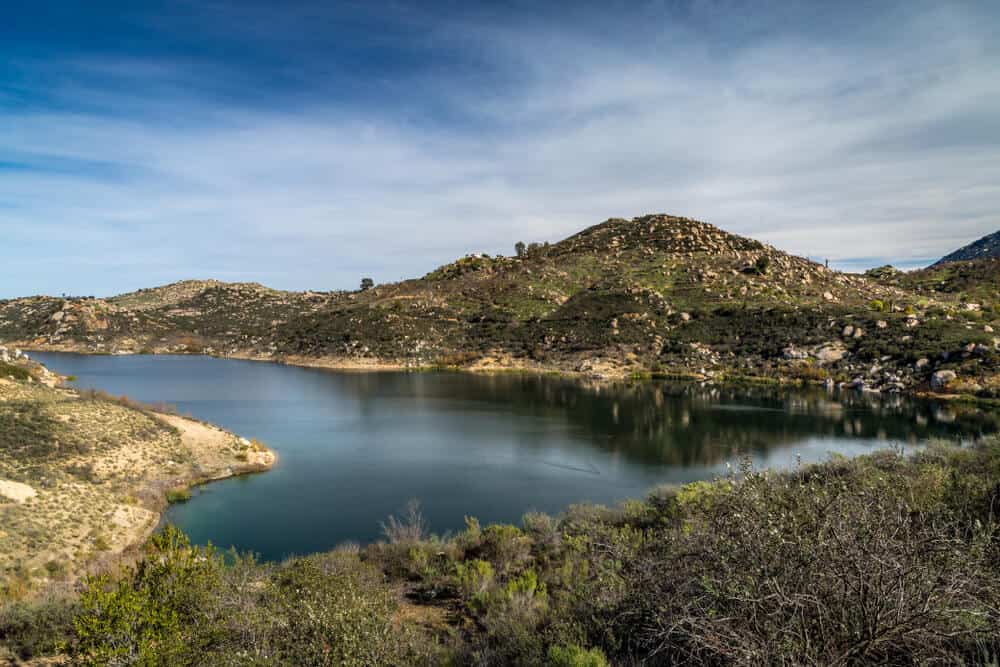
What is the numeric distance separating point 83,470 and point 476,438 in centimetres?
2157

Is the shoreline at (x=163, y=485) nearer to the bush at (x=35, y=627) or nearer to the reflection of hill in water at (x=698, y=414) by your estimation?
the bush at (x=35, y=627)

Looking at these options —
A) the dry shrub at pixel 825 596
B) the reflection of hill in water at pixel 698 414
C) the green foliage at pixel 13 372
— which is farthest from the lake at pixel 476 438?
the green foliage at pixel 13 372

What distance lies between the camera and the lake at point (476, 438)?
2330cm

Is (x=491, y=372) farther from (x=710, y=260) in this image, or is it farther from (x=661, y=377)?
(x=710, y=260)

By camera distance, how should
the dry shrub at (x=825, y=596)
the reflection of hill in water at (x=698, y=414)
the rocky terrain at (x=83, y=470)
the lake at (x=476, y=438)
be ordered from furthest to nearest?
the reflection of hill in water at (x=698, y=414) < the lake at (x=476, y=438) < the rocky terrain at (x=83, y=470) < the dry shrub at (x=825, y=596)

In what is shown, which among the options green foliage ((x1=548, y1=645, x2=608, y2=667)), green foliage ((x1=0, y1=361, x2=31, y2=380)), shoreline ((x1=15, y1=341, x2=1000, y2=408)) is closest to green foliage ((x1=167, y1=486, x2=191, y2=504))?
green foliage ((x1=0, y1=361, x2=31, y2=380))

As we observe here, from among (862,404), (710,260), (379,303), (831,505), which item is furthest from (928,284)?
(831,505)

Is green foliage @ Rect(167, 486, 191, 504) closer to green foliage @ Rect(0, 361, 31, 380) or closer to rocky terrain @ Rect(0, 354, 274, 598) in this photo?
rocky terrain @ Rect(0, 354, 274, 598)

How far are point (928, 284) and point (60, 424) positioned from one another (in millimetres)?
104873

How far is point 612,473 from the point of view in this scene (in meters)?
28.9

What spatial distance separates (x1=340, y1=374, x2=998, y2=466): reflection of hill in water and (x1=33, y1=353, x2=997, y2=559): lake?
188 millimetres

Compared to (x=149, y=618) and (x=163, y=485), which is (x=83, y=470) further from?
(x=149, y=618)

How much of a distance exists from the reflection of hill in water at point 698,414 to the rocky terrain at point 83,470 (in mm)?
19788

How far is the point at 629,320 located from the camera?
74.8 meters
